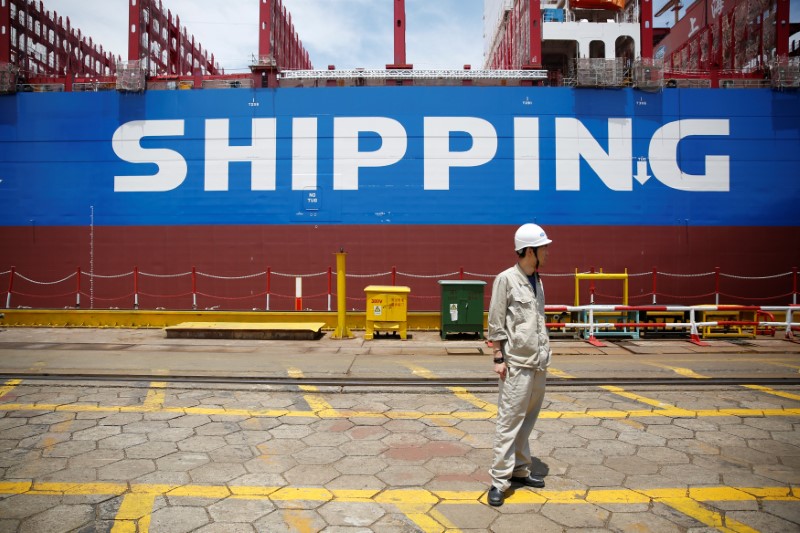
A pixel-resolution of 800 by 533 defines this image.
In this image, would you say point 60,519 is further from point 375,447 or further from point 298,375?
point 298,375

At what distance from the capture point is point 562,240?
50.3 ft

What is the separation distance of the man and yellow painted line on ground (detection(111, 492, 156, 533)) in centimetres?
200

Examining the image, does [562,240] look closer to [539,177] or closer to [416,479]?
[539,177]

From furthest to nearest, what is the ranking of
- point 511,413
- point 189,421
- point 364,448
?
1. point 189,421
2. point 364,448
3. point 511,413

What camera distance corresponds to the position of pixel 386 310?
10.1 meters

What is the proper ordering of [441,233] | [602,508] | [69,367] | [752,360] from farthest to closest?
[441,233] → [752,360] → [69,367] → [602,508]

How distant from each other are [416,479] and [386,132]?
13.5 meters

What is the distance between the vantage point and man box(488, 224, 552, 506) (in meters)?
2.99

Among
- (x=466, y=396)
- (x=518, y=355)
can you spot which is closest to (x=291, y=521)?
(x=518, y=355)

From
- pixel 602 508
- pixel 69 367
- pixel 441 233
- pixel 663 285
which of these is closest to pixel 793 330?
pixel 663 285

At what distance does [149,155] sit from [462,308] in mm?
12005

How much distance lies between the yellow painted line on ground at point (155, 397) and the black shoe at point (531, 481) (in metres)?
3.61

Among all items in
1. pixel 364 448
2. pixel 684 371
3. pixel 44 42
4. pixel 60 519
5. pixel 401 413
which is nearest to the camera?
pixel 60 519

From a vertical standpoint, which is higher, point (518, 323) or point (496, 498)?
point (518, 323)
